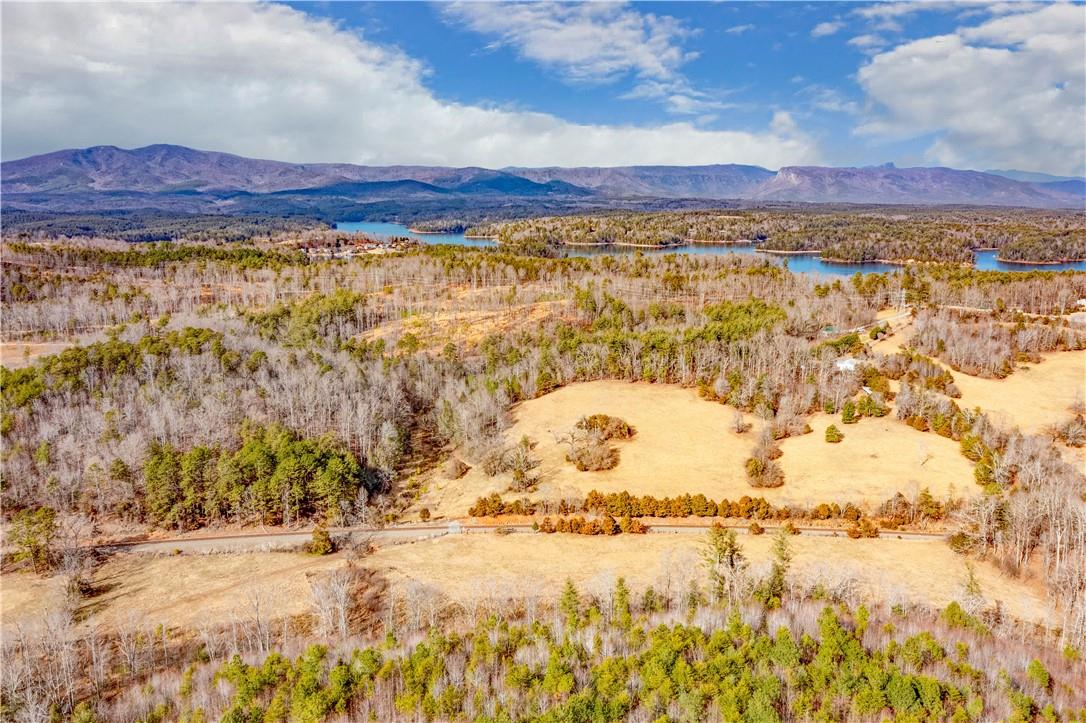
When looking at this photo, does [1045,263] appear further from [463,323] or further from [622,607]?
[622,607]

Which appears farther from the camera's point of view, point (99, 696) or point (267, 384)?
point (267, 384)

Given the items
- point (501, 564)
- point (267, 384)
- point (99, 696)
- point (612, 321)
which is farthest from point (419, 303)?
point (99, 696)

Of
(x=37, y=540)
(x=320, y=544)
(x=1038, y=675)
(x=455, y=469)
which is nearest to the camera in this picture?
(x=1038, y=675)

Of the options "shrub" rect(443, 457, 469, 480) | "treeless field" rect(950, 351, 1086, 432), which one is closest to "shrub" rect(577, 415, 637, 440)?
"shrub" rect(443, 457, 469, 480)

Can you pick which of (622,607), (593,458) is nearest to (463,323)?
(593,458)

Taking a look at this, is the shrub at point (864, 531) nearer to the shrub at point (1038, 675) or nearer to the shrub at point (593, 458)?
the shrub at point (1038, 675)

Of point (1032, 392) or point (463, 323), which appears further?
point (463, 323)

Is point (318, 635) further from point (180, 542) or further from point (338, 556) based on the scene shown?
point (180, 542)
